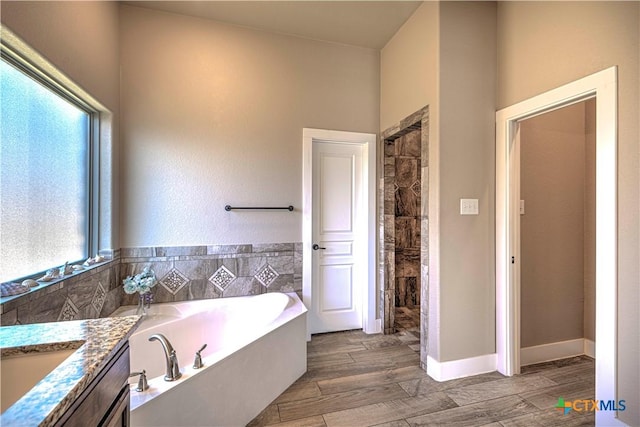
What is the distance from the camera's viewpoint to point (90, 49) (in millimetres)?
1847

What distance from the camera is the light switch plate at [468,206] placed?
2137mm

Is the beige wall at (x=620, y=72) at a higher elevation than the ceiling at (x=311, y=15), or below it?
below

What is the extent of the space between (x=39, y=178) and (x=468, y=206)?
2803 millimetres

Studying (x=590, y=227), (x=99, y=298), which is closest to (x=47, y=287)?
(x=99, y=298)

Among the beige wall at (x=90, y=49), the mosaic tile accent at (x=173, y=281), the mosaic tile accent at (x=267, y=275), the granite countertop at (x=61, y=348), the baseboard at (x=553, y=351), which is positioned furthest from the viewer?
→ the mosaic tile accent at (x=267, y=275)

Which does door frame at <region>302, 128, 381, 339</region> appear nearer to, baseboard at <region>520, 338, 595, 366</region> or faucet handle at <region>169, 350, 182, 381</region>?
baseboard at <region>520, 338, 595, 366</region>

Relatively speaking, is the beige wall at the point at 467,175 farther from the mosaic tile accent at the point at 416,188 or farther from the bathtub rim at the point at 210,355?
the mosaic tile accent at the point at 416,188

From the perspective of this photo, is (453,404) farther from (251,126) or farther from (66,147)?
(66,147)

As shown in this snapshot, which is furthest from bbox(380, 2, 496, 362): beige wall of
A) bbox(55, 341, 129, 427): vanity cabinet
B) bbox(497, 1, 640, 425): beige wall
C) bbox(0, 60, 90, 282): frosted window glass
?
bbox(0, 60, 90, 282): frosted window glass

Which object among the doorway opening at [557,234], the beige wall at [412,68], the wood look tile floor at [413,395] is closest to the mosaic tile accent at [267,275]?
the wood look tile floor at [413,395]

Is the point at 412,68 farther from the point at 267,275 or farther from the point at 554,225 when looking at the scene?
the point at 267,275

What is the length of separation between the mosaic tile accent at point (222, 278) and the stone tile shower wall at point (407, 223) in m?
2.23

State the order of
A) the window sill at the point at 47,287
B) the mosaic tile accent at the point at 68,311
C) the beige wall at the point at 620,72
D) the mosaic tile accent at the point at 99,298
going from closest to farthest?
the window sill at the point at 47,287
the beige wall at the point at 620,72
the mosaic tile accent at the point at 68,311
the mosaic tile accent at the point at 99,298

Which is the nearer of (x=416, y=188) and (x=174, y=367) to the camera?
(x=174, y=367)
